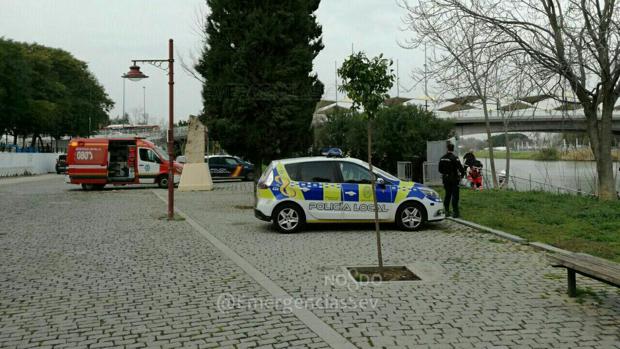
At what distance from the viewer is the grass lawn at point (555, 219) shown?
31.7 ft

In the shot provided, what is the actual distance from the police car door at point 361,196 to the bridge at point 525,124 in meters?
17.7

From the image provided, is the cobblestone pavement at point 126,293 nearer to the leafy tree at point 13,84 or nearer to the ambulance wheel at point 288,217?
the ambulance wheel at point 288,217

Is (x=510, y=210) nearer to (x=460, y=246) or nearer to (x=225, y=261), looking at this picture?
(x=460, y=246)

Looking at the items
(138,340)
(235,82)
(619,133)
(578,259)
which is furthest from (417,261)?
(619,133)

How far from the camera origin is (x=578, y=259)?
6008 mm

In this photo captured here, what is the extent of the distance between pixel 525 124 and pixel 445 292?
38.0 m

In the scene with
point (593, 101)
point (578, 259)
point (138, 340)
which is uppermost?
point (593, 101)

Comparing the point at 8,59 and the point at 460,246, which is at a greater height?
the point at 8,59

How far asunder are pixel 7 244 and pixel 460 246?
8056mm

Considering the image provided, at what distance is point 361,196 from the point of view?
11586 mm

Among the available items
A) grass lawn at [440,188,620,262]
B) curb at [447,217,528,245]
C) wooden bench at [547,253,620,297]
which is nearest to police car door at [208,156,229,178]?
grass lawn at [440,188,620,262]

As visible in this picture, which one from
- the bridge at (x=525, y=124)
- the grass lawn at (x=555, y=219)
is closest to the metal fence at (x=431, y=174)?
the grass lawn at (x=555, y=219)

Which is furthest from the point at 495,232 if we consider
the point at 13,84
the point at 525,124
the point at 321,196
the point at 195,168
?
the point at 13,84

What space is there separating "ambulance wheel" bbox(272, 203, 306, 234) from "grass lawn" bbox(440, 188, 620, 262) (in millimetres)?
4076
